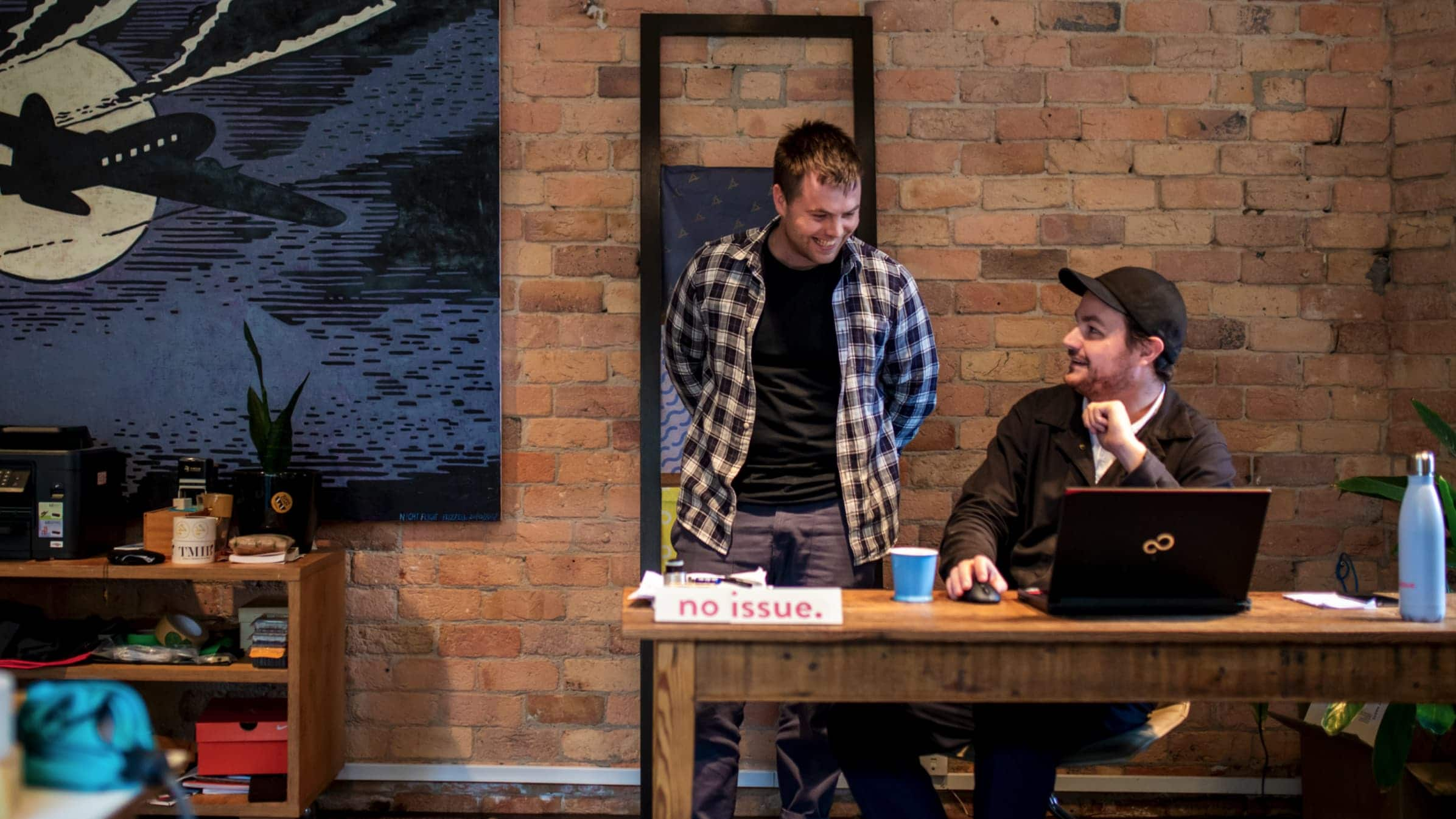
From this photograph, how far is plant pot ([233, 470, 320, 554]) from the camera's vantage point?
2826 mm

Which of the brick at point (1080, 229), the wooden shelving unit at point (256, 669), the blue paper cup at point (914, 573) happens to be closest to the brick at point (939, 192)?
the brick at point (1080, 229)

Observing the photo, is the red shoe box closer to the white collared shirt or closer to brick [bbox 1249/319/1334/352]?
the white collared shirt

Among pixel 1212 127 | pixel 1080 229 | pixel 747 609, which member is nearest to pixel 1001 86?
pixel 1080 229

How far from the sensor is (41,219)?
3.04m

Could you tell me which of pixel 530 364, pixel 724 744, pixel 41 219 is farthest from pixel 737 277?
pixel 41 219

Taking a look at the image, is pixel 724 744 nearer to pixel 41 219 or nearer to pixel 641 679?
pixel 641 679

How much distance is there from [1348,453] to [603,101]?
7.63ft

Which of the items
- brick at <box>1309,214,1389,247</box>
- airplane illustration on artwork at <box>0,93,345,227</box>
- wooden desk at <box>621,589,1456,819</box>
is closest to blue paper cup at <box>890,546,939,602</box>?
wooden desk at <box>621,589,1456,819</box>

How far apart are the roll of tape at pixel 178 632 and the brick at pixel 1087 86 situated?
273 cm

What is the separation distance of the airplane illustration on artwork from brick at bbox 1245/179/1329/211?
2797 millimetres

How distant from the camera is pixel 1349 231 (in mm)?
3047

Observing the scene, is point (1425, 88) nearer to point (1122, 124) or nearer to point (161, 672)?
point (1122, 124)

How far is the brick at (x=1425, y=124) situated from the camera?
2939mm

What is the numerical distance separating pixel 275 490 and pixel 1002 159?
2168 mm
